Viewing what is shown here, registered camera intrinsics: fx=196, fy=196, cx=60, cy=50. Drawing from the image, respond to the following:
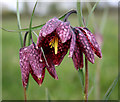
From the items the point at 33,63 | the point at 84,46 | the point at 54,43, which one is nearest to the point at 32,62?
the point at 33,63

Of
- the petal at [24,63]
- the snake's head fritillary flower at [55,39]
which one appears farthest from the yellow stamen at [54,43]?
the petal at [24,63]

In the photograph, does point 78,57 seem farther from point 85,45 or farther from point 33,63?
point 33,63

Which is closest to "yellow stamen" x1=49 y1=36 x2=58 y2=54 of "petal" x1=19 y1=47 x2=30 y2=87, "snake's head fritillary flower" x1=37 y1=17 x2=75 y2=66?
"snake's head fritillary flower" x1=37 y1=17 x2=75 y2=66

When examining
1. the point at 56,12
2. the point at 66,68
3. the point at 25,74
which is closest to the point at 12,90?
the point at 66,68

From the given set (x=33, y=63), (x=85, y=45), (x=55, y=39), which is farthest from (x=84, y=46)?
(x=33, y=63)

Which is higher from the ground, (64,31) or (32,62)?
(64,31)

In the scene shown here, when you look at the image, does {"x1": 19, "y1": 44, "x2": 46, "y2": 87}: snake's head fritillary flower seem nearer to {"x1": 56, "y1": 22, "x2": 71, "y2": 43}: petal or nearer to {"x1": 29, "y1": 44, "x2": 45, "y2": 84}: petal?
{"x1": 29, "y1": 44, "x2": 45, "y2": 84}: petal

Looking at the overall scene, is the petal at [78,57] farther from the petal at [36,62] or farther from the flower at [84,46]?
the petal at [36,62]

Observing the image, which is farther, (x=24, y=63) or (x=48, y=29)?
(x=24, y=63)
